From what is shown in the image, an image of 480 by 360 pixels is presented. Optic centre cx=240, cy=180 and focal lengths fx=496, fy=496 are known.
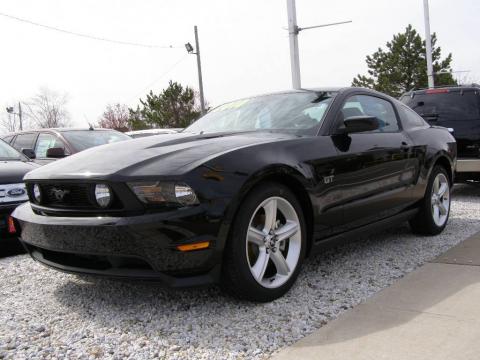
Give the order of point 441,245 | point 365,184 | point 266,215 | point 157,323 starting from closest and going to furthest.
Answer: point 157,323 < point 266,215 < point 365,184 < point 441,245

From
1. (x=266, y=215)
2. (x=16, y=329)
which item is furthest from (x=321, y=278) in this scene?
(x=16, y=329)

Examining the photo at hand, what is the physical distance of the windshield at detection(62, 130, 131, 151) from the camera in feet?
22.9

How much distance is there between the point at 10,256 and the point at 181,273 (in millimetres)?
2711

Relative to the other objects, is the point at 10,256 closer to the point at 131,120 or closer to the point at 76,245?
the point at 76,245

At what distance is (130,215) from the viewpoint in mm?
2703

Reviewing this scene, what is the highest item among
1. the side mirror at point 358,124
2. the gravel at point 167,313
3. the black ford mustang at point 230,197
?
the side mirror at point 358,124

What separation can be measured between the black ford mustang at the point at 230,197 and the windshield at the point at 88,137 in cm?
327

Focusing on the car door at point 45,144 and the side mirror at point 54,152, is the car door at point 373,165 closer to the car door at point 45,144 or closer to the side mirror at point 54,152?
the side mirror at point 54,152

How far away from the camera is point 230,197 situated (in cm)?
279

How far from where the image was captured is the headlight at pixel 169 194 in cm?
270

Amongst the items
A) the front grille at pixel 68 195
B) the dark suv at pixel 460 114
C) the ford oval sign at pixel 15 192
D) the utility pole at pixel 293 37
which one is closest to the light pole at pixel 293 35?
the utility pole at pixel 293 37

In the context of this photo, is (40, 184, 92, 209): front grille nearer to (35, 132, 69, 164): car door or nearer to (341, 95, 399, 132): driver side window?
(341, 95, 399, 132): driver side window

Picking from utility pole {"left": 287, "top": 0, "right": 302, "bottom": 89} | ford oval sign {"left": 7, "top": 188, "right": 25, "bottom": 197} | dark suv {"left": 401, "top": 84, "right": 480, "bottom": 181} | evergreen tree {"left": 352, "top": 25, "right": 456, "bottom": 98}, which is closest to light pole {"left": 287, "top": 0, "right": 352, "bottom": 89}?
utility pole {"left": 287, "top": 0, "right": 302, "bottom": 89}

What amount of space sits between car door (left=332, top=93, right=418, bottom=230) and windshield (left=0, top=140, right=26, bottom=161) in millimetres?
3751
